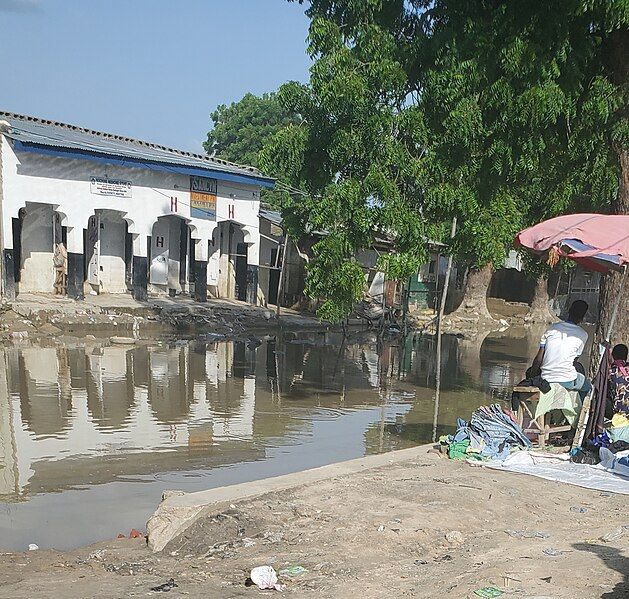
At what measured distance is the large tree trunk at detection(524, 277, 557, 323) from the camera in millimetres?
34844

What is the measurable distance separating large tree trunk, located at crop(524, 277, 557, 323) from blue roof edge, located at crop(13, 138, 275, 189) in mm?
14224

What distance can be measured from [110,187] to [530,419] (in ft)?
63.0

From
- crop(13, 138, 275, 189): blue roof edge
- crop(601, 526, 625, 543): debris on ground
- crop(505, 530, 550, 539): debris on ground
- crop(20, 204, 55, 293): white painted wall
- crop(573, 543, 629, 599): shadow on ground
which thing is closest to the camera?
crop(573, 543, 629, 599): shadow on ground

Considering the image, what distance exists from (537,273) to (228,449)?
7449mm

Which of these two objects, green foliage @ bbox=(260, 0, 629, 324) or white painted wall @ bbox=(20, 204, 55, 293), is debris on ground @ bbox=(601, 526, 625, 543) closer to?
green foliage @ bbox=(260, 0, 629, 324)

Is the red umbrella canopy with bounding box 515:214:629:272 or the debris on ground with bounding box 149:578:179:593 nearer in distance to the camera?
the debris on ground with bounding box 149:578:179:593

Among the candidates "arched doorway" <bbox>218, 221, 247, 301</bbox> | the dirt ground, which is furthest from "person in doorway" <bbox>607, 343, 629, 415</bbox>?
"arched doorway" <bbox>218, 221, 247, 301</bbox>

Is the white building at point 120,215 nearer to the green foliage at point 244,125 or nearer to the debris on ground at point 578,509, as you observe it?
the green foliage at point 244,125

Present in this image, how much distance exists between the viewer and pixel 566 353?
26.0 feet

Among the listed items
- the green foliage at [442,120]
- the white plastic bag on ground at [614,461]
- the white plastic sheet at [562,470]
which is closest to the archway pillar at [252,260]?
the green foliage at [442,120]

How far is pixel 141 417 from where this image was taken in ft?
39.0

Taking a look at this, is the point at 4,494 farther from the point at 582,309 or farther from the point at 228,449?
the point at 582,309

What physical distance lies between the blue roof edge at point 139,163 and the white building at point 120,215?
0.11ft

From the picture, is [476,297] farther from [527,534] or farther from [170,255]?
[527,534]
